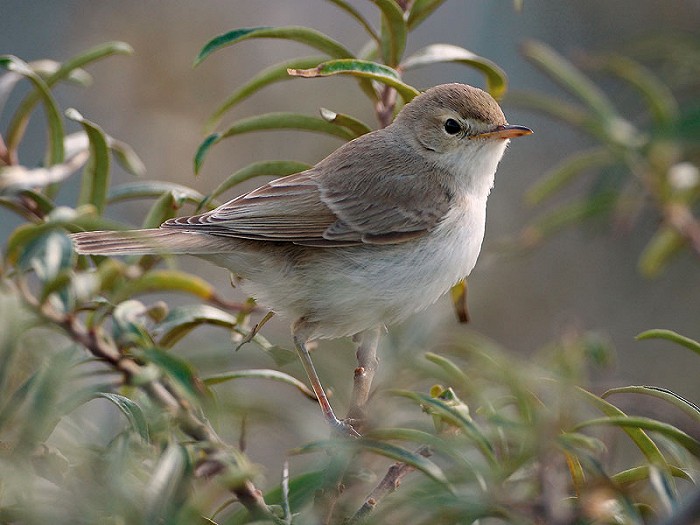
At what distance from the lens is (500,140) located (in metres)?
3.29

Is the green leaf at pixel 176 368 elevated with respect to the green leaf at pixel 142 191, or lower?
elevated

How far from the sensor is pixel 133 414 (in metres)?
1.68

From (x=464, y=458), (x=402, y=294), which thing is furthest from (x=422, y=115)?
(x=464, y=458)

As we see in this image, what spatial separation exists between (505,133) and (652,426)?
1.75m

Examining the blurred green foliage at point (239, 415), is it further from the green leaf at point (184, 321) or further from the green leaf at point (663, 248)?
the green leaf at point (663, 248)

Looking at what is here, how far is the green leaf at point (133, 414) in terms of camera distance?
1.65 meters

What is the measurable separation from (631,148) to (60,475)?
1.93 meters

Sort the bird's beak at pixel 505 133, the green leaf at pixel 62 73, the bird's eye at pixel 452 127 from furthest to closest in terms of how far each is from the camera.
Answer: the bird's eye at pixel 452 127 < the bird's beak at pixel 505 133 < the green leaf at pixel 62 73

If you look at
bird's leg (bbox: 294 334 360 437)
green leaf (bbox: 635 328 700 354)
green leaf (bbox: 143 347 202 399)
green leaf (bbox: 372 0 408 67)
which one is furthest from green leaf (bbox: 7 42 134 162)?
green leaf (bbox: 635 328 700 354)

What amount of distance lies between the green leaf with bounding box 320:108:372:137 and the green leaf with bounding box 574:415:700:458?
1.05 meters

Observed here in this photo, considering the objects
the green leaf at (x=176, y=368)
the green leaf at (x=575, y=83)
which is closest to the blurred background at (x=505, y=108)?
the green leaf at (x=575, y=83)

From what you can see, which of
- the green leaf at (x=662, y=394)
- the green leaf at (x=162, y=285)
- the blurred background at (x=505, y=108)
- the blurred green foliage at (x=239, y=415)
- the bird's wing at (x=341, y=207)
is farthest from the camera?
the blurred background at (x=505, y=108)

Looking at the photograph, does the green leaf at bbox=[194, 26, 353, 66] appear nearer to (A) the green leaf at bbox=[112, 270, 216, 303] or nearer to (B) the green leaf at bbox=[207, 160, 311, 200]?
(B) the green leaf at bbox=[207, 160, 311, 200]

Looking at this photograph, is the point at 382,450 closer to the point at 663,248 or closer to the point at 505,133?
the point at 663,248
